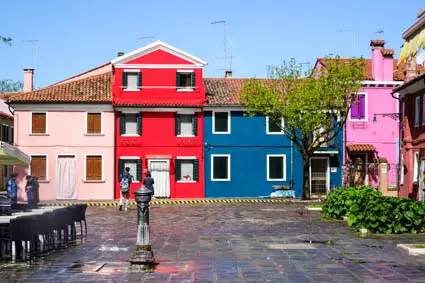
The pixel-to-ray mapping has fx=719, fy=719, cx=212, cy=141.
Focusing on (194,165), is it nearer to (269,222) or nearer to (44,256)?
(269,222)

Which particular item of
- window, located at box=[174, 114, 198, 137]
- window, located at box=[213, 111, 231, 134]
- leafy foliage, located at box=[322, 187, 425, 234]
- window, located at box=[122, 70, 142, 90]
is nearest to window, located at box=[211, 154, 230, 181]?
window, located at box=[213, 111, 231, 134]

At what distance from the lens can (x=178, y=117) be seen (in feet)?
137

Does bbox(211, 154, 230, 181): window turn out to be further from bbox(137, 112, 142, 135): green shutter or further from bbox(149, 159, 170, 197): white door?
bbox(137, 112, 142, 135): green shutter

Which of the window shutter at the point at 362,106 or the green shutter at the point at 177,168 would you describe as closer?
the green shutter at the point at 177,168

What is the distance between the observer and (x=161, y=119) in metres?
41.6

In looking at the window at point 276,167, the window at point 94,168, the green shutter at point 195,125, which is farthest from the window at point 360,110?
the window at point 94,168

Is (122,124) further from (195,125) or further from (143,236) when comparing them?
(143,236)

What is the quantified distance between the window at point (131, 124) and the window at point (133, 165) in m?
1.45

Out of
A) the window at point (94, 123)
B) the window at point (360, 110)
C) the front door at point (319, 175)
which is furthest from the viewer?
the window at point (360, 110)

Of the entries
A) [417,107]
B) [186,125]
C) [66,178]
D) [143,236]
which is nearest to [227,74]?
[186,125]

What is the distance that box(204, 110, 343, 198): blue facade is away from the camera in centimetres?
4200

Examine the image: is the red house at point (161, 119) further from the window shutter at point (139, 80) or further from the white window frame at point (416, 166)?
the white window frame at point (416, 166)

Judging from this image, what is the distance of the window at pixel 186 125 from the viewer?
137ft

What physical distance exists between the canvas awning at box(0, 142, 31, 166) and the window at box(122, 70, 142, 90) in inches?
832
